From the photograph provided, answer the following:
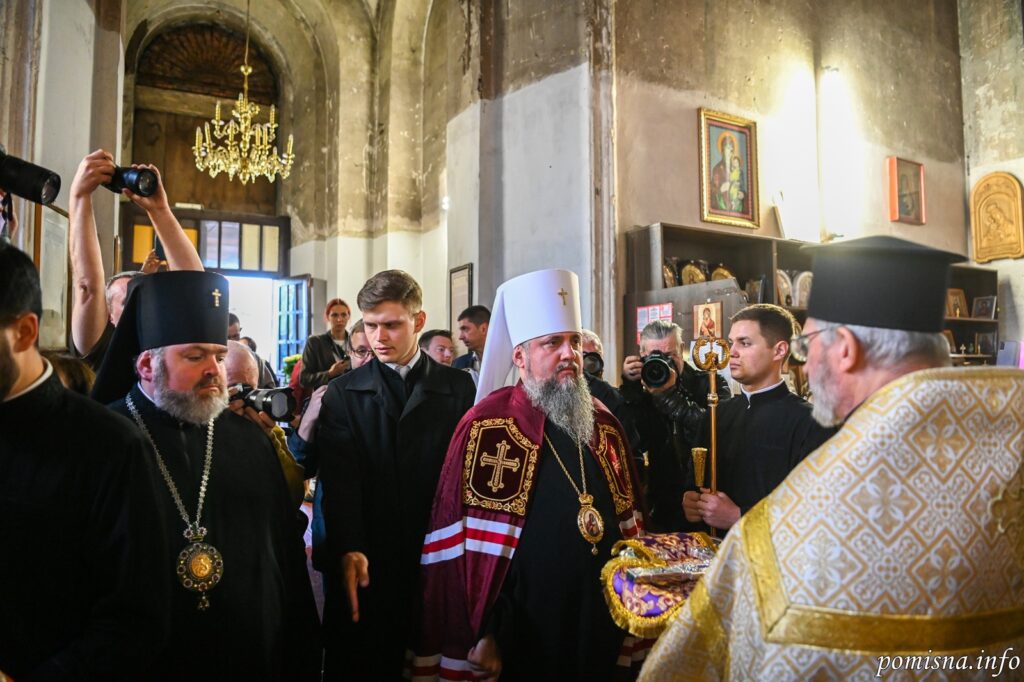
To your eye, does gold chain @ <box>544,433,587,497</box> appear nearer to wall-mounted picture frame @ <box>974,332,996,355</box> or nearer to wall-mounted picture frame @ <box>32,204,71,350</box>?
wall-mounted picture frame @ <box>32,204,71,350</box>

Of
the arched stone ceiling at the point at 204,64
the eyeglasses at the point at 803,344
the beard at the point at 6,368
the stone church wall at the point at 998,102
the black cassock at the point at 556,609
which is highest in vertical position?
the arched stone ceiling at the point at 204,64

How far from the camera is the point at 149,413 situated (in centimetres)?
202

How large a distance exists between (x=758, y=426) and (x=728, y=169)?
5497 mm

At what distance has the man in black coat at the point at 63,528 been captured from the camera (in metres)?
1.33

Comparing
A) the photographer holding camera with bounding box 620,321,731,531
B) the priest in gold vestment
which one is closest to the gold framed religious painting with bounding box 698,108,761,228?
the photographer holding camera with bounding box 620,321,731,531

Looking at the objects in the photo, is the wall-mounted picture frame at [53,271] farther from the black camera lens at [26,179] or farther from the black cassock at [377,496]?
the black cassock at [377,496]

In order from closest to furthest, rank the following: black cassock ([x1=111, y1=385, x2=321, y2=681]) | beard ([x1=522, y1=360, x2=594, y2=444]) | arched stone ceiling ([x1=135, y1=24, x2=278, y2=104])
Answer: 1. black cassock ([x1=111, y1=385, x2=321, y2=681])
2. beard ([x1=522, y1=360, x2=594, y2=444])
3. arched stone ceiling ([x1=135, y1=24, x2=278, y2=104])

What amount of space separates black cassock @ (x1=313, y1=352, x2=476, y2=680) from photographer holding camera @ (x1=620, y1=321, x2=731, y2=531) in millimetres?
1196

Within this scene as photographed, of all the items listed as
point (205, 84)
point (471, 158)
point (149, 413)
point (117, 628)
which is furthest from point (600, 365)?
point (205, 84)

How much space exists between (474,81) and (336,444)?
6.34 m

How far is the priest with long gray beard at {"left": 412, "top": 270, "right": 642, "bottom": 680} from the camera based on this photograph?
7.69 ft

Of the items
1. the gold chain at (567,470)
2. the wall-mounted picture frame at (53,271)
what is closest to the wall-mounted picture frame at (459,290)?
the wall-mounted picture frame at (53,271)

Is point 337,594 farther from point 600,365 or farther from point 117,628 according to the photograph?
point 600,365

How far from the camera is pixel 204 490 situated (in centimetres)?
200
